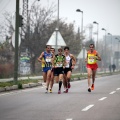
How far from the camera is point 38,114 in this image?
1106 centimetres

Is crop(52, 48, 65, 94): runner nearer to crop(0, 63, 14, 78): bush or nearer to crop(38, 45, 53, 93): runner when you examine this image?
crop(38, 45, 53, 93): runner

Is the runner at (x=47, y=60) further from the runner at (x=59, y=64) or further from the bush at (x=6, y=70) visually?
the bush at (x=6, y=70)

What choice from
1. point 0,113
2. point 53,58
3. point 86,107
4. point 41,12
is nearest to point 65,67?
point 53,58

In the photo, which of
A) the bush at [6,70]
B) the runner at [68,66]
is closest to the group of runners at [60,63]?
the runner at [68,66]

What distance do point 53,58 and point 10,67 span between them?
2151 centimetres

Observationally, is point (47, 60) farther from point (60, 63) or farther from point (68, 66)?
point (68, 66)

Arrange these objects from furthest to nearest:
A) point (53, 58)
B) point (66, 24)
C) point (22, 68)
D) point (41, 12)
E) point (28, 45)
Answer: point (66, 24) < point (41, 12) < point (28, 45) < point (22, 68) < point (53, 58)

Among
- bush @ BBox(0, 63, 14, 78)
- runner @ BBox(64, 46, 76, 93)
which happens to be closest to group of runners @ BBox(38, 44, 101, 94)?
runner @ BBox(64, 46, 76, 93)

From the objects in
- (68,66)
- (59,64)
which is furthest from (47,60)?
(68,66)

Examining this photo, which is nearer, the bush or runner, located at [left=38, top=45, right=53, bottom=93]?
runner, located at [left=38, top=45, right=53, bottom=93]

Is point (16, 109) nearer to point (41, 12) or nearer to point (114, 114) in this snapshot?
point (114, 114)

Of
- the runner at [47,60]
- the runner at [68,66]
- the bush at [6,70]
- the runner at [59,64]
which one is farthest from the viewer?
the bush at [6,70]

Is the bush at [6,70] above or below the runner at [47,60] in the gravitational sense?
below

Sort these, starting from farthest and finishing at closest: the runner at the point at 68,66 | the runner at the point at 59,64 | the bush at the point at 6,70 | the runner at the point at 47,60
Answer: the bush at the point at 6,70
the runner at the point at 47,60
the runner at the point at 68,66
the runner at the point at 59,64
